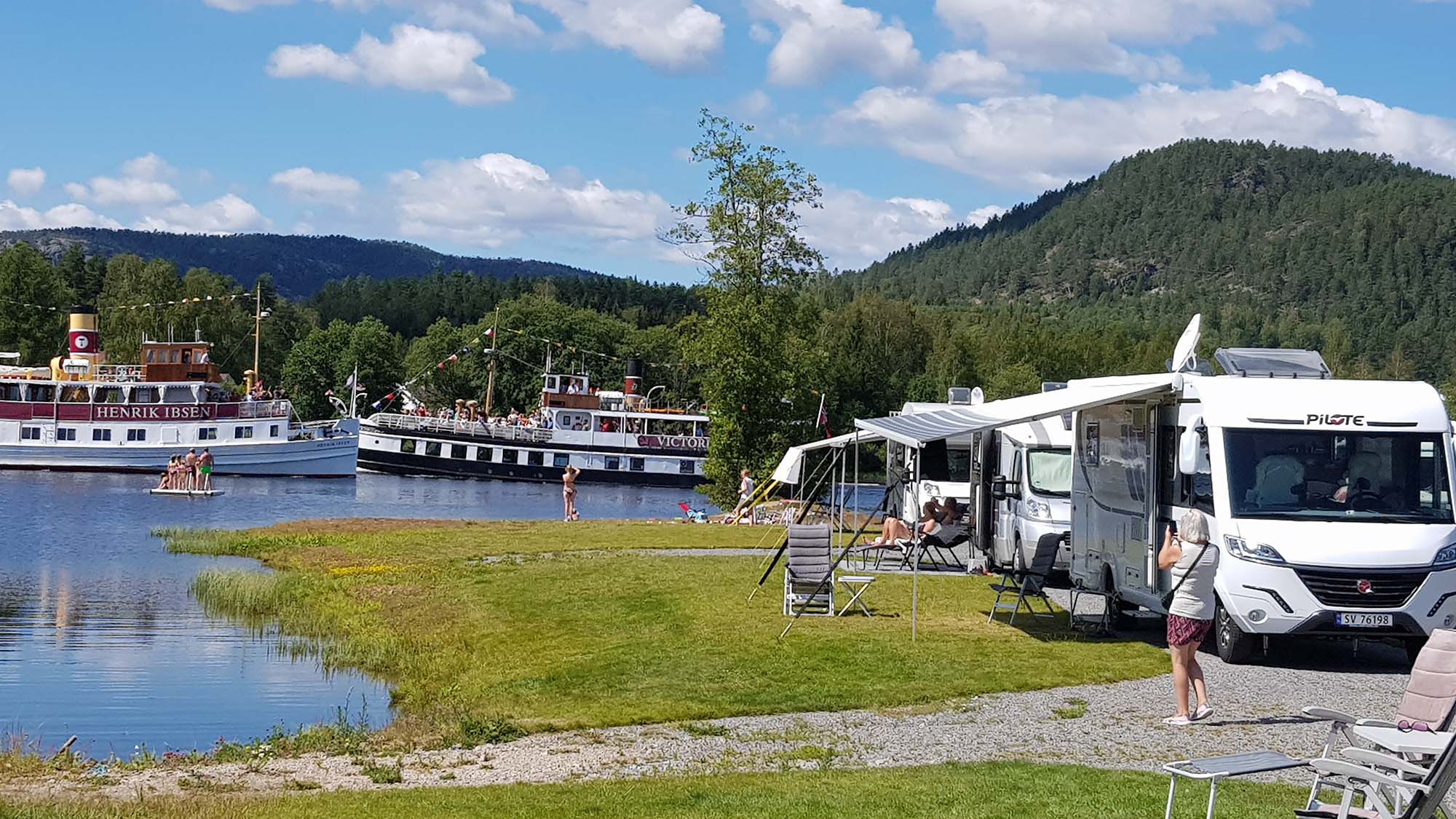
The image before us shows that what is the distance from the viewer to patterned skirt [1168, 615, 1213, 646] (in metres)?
11.7

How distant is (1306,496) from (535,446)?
222 ft

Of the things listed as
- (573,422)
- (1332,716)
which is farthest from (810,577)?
(573,422)

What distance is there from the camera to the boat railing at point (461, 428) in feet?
266

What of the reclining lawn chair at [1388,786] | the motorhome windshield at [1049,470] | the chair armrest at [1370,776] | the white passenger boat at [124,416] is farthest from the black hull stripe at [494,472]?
the chair armrest at [1370,776]

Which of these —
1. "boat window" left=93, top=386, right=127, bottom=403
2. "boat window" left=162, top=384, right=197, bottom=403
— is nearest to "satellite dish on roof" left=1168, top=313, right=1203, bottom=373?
"boat window" left=162, top=384, right=197, bottom=403

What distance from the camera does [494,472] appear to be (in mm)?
80250

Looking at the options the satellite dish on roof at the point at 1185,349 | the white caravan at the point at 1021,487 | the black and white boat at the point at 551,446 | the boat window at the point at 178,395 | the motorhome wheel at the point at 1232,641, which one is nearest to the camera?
the motorhome wheel at the point at 1232,641

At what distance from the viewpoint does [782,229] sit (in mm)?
47000

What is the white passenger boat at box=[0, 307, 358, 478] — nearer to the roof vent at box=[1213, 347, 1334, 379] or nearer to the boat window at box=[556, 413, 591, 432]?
the boat window at box=[556, 413, 591, 432]

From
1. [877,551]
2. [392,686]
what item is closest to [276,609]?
[392,686]

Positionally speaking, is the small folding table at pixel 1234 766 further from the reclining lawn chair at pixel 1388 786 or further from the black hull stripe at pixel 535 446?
the black hull stripe at pixel 535 446

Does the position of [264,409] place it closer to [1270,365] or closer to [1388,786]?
[1270,365]

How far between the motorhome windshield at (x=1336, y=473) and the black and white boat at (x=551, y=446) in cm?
6354

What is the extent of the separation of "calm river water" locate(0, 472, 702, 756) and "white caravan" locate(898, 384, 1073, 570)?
867 cm
